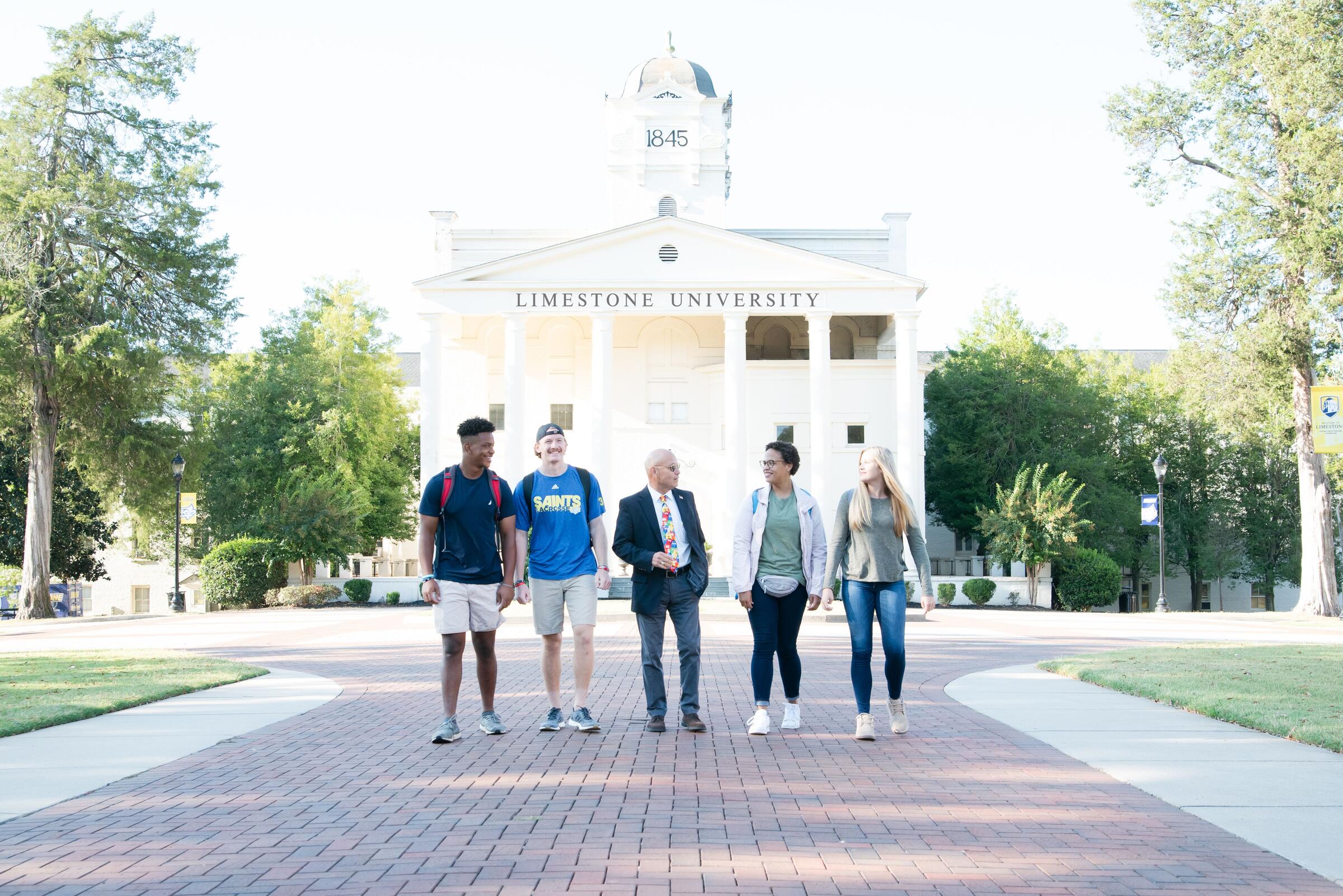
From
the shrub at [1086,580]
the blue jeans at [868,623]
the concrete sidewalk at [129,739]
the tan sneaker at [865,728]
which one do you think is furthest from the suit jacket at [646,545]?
the shrub at [1086,580]

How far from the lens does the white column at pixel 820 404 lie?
4266cm

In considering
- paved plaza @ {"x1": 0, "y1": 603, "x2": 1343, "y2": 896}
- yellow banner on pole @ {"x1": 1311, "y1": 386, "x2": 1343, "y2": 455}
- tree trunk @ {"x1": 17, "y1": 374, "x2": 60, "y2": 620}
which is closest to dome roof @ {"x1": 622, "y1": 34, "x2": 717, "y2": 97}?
tree trunk @ {"x1": 17, "y1": 374, "x2": 60, "y2": 620}

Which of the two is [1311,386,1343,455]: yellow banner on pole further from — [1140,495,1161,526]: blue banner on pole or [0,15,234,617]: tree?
[0,15,234,617]: tree

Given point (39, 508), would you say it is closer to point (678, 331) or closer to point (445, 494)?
point (678, 331)

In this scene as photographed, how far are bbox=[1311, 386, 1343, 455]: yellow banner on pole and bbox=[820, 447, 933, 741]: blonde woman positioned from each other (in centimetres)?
1727

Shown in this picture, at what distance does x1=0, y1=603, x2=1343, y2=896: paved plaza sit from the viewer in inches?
195

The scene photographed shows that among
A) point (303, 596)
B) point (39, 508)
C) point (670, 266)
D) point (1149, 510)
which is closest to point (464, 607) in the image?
point (39, 508)

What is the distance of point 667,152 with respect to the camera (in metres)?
51.4

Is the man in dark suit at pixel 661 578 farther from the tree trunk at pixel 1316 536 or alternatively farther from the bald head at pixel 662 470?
the tree trunk at pixel 1316 536

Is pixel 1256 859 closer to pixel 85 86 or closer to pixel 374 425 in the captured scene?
pixel 85 86

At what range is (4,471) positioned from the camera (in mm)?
43094

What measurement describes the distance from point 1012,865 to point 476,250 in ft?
149

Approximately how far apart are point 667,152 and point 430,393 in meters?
16.1

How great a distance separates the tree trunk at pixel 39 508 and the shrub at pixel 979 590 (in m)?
30.0
